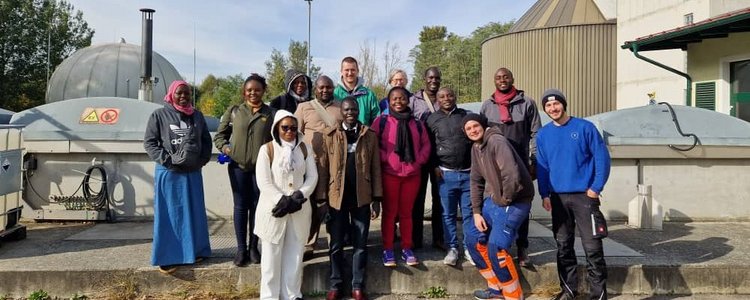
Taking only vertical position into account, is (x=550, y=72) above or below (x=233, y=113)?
above

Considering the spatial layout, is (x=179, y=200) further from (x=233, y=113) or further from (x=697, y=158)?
(x=697, y=158)

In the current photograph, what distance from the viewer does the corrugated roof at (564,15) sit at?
854 inches

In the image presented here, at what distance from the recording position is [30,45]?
119 ft

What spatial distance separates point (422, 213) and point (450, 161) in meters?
0.80

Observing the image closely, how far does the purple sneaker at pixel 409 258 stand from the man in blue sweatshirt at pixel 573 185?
1.30 m

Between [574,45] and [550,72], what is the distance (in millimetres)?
1391

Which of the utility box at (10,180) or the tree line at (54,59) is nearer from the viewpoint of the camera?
the utility box at (10,180)

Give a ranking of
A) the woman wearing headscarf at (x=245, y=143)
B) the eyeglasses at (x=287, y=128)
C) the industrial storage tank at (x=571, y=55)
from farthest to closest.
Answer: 1. the industrial storage tank at (x=571, y=55)
2. the woman wearing headscarf at (x=245, y=143)
3. the eyeglasses at (x=287, y=128)

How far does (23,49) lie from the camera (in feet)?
118

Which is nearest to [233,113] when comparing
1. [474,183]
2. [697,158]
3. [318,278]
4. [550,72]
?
[318,278]

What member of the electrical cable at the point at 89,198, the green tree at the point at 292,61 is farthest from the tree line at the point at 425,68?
the electrical cable at the point at 89,198

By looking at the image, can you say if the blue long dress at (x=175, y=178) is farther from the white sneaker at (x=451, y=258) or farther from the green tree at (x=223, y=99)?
the green tree at (x=223, y=99)

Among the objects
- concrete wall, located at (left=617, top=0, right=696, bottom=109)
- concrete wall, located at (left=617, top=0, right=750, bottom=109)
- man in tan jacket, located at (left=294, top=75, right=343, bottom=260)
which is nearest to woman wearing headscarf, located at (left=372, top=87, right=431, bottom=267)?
man in tan jacket, located at (left=294, top=75, right=343, bottom=260)

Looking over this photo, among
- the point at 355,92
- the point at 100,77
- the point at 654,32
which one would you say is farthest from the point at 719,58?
the point at 100,77
